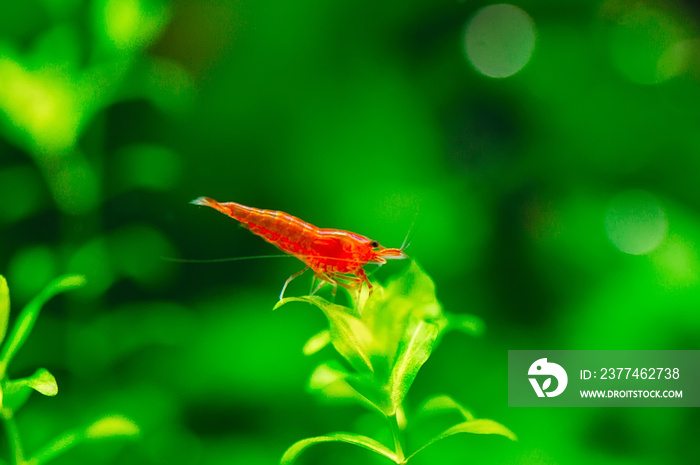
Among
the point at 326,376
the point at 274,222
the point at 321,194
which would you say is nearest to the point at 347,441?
the point at 326,376

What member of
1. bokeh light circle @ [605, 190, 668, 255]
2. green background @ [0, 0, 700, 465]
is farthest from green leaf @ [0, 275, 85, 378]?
bokeh light circle @ [605, 190, 668, 255]

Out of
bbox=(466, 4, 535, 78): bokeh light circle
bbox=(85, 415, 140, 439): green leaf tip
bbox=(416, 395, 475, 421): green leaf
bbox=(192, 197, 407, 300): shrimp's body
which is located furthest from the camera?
bbox=(466, 4, 535, 78): bokeh light circle

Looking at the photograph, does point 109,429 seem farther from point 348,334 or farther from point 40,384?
point 348,334

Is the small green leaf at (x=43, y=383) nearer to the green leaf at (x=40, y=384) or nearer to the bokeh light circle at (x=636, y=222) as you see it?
the green leaf at (x=40, y=384)

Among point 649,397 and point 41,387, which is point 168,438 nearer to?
point 41,387

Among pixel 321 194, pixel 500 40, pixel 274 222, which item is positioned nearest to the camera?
pixel 274 222

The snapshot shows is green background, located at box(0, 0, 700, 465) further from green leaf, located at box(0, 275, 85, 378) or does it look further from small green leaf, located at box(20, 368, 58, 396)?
small green leaf, located at box(20, 368, 58, 396)

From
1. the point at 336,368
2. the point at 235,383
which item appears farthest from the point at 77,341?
the point at 336,368
